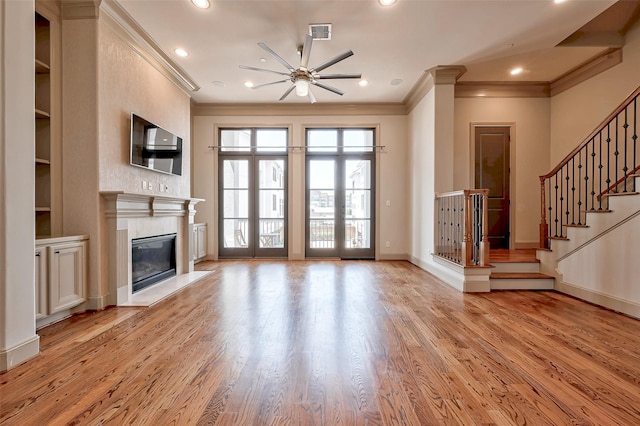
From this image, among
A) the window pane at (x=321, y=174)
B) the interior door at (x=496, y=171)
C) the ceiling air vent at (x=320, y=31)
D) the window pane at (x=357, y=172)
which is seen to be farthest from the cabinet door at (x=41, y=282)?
the interior door at (x=496, y=171)

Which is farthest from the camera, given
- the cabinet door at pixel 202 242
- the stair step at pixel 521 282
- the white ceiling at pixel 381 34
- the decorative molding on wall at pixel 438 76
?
the cabinet door at pixel 202 242

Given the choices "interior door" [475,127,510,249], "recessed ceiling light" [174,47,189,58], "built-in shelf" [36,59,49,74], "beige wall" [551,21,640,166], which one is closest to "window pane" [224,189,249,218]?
"recessed ceiling light" [174,47,189,58]

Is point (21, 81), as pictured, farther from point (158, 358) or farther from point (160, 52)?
point (160, 52)

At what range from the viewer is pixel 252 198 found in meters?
6.71

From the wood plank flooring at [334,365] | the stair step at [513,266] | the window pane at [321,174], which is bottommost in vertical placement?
the wood plank flooring at [334,365]

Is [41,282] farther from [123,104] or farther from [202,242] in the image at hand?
[202,242]

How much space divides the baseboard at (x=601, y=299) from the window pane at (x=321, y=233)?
3.96m

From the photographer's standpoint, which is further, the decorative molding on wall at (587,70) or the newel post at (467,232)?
the decorative molding on wall at (587,70)

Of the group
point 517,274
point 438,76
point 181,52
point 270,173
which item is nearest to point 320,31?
point 181,52

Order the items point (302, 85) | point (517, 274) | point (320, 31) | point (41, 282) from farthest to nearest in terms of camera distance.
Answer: point (517, 274)
point (302, 85)
point (320, 31)
point (41, 282)

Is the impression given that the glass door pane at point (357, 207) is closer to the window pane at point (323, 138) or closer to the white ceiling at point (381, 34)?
the window pane at point (323, 138)

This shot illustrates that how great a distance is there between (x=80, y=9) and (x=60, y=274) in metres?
2.70

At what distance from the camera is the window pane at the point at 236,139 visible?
6742 millimetres

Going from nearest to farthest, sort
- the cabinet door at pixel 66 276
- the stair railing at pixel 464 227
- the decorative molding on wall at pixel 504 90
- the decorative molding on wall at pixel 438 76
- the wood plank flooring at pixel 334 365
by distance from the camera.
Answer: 1. the wood plank flooring at pixel 334 365
2. the cabinet door at pixel 66 276
3. the stair railing at pixel 464 227
4. the decorative molding on wall at pixel 438 76
5. the decorative molding on wall at pixel 504 90
